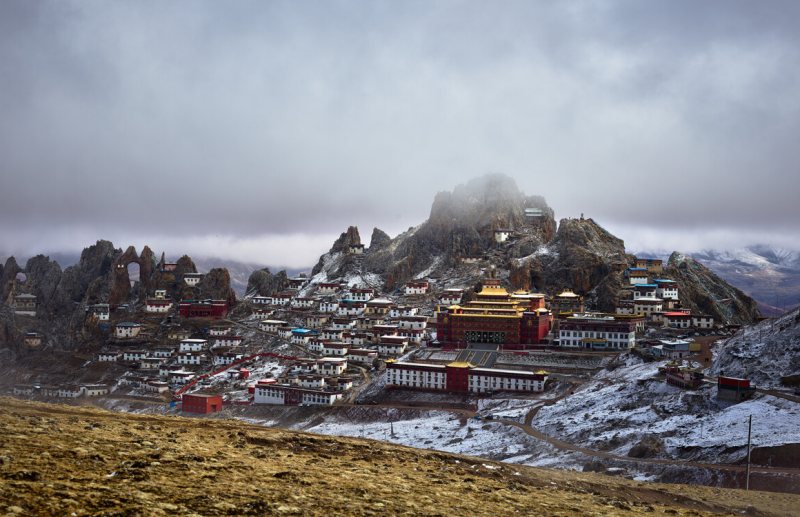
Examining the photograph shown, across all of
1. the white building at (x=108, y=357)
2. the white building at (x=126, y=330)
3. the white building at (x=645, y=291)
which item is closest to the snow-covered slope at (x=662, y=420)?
the white building at (x=645, y=291)

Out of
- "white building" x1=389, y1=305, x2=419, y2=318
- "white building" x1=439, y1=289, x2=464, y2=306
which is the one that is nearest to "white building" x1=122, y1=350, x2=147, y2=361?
"white building" x1=389, y1=305, x2=419, y2=318

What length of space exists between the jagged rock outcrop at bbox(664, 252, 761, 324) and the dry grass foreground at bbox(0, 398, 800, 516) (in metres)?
131

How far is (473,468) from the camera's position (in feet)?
109

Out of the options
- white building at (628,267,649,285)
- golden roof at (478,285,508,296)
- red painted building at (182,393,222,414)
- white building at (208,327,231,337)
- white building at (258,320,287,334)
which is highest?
white building at (628,267,649,285)

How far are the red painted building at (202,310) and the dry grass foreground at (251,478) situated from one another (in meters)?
160

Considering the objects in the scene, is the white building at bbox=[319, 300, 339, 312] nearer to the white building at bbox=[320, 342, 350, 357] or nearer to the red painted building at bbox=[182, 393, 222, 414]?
the white building at bbox=[320, 342, 350, 357]

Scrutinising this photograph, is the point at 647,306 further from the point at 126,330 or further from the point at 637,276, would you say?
the point at 126,330

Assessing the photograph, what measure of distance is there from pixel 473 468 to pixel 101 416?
21207mm

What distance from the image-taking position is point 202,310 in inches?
7544

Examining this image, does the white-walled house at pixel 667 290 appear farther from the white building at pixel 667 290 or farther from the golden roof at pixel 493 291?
the golden roof at pixel 493 291

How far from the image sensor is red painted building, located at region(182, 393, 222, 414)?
11838 cm

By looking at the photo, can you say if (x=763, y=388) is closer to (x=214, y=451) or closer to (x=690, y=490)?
(x=690, y=490)

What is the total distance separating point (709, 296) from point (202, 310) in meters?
151

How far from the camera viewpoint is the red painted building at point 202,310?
191238 millimetres
